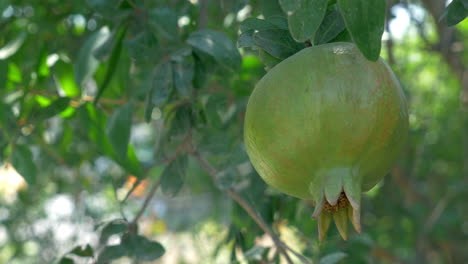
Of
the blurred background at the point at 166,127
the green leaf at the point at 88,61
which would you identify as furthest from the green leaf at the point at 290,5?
the green leaf at the point at 88,61

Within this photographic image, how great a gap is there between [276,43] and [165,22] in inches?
21.3

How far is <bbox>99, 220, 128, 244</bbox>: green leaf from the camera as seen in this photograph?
1375 millimetres

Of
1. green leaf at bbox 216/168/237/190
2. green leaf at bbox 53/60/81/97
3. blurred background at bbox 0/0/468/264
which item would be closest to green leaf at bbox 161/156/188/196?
blurred background at bbox 0/0/468/264

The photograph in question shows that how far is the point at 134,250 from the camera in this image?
1391 millimetres

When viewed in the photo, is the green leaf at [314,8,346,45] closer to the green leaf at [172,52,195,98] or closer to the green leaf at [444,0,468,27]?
the green leaf at [444,0,468,27]

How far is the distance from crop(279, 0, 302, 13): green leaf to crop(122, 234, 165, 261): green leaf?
0.80 m

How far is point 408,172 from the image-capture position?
3.36 m

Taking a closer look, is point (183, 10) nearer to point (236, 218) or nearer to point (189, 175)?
point (236, 218)

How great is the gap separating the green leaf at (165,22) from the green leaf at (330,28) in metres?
0.54

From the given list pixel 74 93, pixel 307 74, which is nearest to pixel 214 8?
pixel 74 93

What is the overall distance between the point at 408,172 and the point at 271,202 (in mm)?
1787

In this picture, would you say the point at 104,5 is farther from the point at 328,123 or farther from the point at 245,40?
the point at 328,123

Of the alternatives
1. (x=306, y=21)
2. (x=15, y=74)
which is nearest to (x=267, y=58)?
(x=306, y=21)

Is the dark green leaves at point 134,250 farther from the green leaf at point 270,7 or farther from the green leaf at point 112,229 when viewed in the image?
the green leaf at point 270,7
